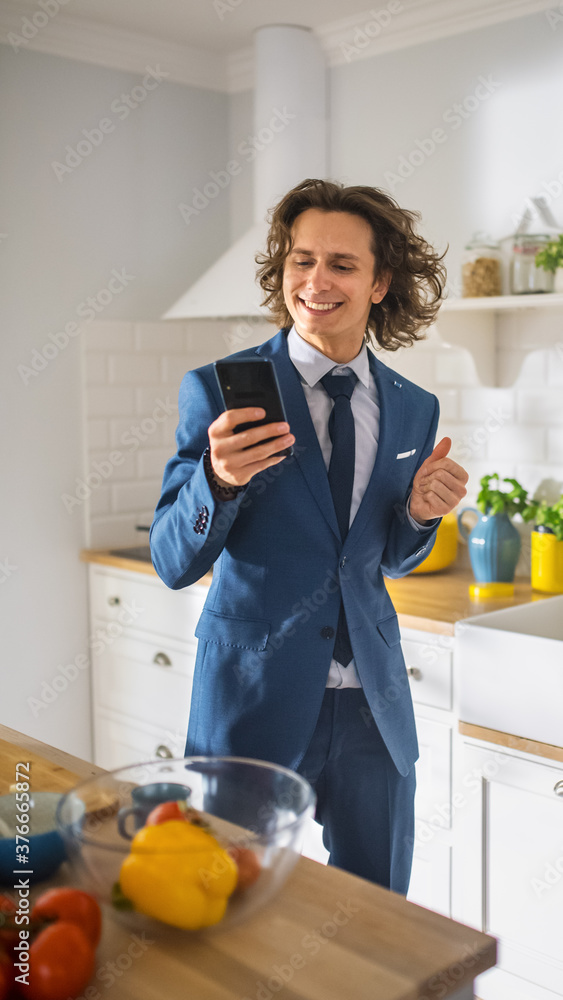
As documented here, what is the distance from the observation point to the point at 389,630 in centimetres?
155

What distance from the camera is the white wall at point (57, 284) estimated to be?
295 cm

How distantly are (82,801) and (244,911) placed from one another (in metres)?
0.16

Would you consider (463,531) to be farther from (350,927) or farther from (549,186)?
(350,927)

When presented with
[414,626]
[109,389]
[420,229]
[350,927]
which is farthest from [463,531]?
[350,927]

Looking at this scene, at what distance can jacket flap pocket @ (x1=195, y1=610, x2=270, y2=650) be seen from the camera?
1.45 m

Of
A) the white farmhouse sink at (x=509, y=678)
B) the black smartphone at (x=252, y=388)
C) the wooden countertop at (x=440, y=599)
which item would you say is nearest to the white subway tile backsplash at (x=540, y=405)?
the wooden countertop at (x=440, y=599)

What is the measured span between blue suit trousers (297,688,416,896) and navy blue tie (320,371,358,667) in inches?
3.1

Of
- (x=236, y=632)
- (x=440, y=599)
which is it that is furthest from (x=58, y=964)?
(x=440, y=599)

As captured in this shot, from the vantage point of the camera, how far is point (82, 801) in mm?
788

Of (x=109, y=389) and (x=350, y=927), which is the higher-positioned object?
(x=109, y=389)

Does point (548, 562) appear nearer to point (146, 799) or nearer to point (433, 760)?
point (433, 760)

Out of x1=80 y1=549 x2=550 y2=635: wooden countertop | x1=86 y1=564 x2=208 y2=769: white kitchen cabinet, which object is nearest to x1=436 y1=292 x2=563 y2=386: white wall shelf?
x1=80 y1=549 x2=550 y2=635: wooden countertop

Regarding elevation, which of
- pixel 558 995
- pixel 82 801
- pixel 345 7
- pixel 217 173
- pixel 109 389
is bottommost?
pixel 558 995

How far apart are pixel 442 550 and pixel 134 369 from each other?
4.10 ft
